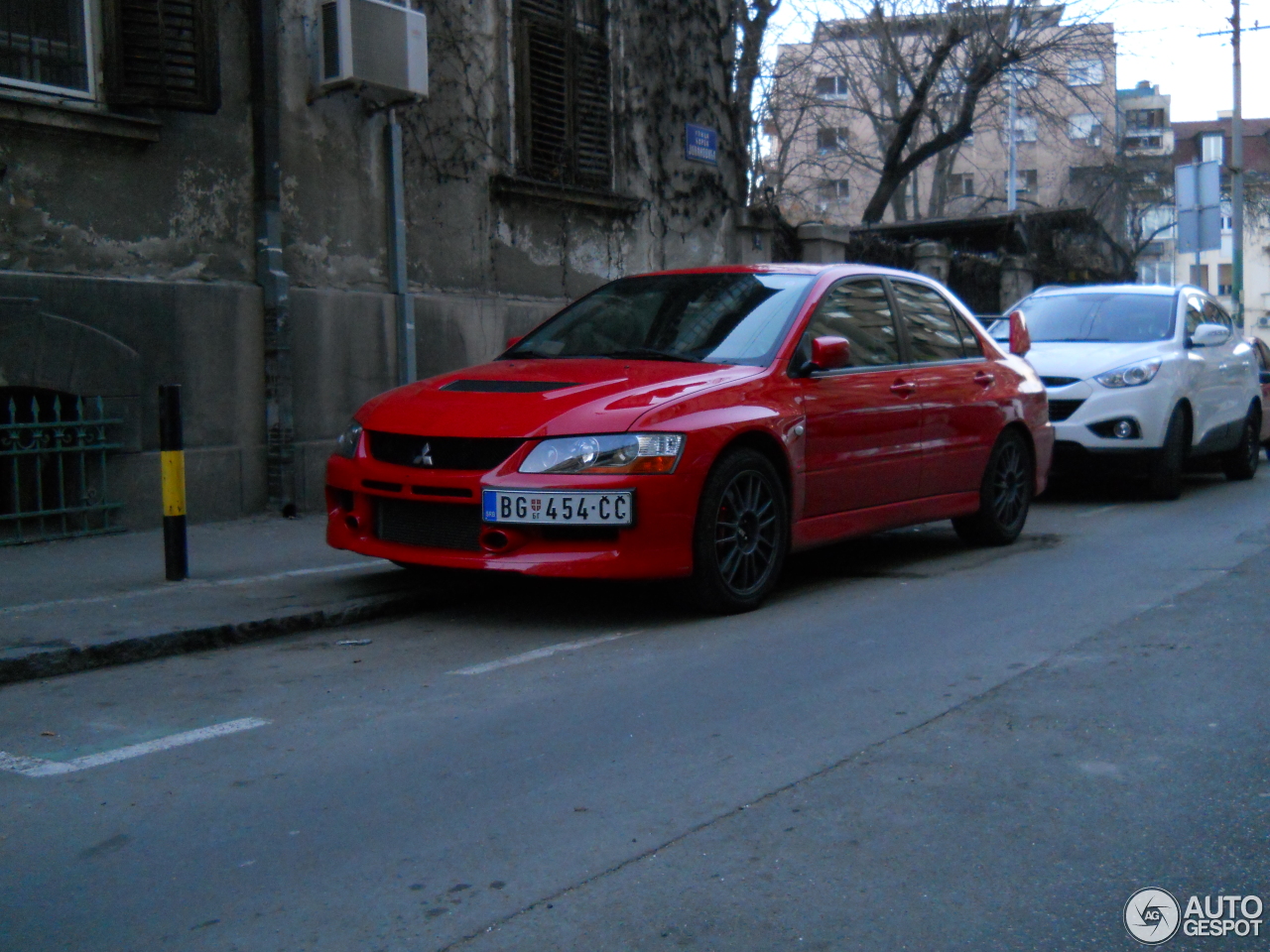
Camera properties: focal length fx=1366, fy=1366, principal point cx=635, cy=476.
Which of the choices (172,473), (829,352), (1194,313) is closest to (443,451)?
(172,473)

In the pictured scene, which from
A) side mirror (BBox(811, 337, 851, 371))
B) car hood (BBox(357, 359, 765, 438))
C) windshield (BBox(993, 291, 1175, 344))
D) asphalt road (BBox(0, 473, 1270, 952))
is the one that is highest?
windshield (BBox(993, 291, 1175, 344))

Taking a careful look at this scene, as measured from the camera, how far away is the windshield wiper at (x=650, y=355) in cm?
667

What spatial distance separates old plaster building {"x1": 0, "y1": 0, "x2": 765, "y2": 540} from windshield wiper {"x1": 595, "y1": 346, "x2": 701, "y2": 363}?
338 cm

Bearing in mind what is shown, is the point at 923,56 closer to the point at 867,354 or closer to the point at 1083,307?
the point at 1083,307

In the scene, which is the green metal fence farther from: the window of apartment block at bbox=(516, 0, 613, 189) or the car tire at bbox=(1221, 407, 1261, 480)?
the car tire at bbox=(1221, 407, 1261, 480)

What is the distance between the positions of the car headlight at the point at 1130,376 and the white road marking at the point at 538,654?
5981mm

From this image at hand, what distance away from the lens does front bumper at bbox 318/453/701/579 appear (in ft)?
19.1

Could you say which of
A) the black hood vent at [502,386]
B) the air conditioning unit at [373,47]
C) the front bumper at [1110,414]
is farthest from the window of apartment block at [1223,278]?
the black hood vent at [502,386]

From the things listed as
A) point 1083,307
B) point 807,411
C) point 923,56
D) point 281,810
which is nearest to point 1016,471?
point 807,411

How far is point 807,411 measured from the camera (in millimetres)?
6676

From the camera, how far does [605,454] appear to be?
5.83m

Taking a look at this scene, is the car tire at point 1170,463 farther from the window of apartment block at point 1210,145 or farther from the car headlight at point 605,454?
the window of apartment block at point 1210,145

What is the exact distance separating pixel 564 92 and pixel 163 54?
14.8ft

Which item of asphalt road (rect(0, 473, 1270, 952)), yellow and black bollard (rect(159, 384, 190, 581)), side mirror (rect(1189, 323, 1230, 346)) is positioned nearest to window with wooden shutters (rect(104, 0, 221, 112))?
yellow and black bollard (rect(159, 384, 190, 581))
